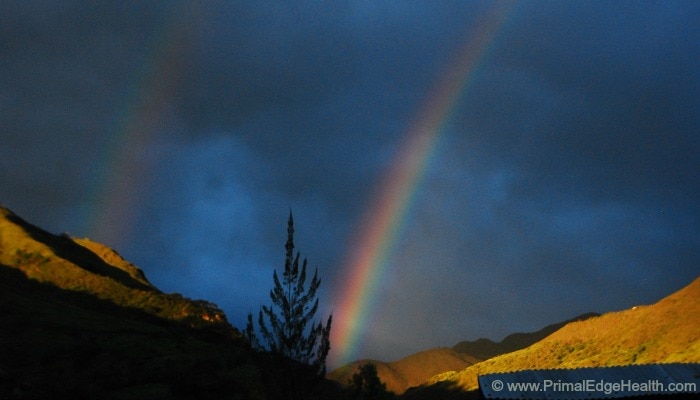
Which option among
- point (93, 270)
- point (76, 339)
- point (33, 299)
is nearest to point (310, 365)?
point (76, 339)

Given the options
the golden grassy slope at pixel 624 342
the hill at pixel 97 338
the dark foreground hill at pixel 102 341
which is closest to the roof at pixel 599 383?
the dark foreground hill at pixel 102 341

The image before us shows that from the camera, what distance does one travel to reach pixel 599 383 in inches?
776

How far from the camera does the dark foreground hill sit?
4122 cm

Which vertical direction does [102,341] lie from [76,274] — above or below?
below

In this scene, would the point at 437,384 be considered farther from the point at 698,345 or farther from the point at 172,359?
the point at 172,359

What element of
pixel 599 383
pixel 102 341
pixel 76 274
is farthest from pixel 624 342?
pixel 76 274

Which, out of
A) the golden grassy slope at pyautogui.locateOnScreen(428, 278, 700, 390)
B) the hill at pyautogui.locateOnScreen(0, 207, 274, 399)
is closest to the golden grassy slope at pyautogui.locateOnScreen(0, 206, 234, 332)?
the hill at pyautogui.locateOnScreen(0, 207, 274, 399)

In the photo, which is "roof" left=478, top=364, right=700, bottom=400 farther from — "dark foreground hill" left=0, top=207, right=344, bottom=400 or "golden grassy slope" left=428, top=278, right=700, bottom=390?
"golden grassy slope" left=428, top=278, right=700, bottom=390

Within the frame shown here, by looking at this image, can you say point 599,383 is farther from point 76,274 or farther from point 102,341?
point 76,274

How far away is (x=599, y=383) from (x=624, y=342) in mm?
53595

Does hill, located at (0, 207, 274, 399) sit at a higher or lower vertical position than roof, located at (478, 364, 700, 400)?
higher

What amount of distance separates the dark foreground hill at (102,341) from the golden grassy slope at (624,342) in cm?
3194

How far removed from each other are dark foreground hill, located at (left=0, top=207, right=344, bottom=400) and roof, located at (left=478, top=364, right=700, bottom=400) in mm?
7212

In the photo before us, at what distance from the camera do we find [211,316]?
76.1 metres
